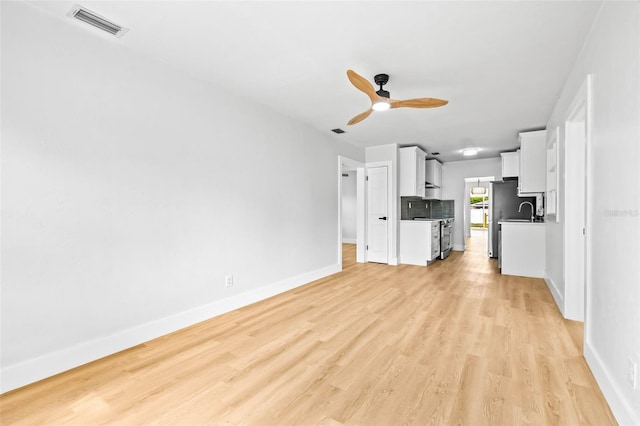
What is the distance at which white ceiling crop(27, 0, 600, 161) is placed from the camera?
202 centimetres

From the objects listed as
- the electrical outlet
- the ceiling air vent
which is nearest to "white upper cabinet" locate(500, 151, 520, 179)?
the electrical outlet

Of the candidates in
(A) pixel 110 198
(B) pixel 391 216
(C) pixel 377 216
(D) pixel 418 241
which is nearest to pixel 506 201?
(D) pixel 418 241

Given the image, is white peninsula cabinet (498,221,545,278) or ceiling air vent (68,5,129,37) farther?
white peninsula cabinet (498,221,545,278)

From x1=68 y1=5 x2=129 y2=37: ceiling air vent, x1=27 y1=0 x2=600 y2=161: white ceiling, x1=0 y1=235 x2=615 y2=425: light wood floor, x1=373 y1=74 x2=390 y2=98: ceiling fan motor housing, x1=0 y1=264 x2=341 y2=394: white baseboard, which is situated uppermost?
x1=27 y1=0 x2=600 y2=161: white ceiling

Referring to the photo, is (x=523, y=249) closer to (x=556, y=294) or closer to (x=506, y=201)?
(x=556, y=294)

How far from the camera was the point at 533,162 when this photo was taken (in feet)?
16.2

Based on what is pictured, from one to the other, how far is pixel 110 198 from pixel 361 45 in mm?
2407

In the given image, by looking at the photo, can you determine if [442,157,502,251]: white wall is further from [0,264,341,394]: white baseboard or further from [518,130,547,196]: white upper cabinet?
[0,264,341,394]: white baseboard

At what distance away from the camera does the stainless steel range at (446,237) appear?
6.81 metres

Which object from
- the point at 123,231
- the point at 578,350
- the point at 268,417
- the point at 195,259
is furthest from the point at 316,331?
the point at 578,350

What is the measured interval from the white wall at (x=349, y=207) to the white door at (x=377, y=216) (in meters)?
3.76

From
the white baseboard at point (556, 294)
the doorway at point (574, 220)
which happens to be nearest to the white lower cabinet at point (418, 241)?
the white baseboard at point (556, 294)

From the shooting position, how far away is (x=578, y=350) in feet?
7.67

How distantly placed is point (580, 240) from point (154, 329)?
4196mm
